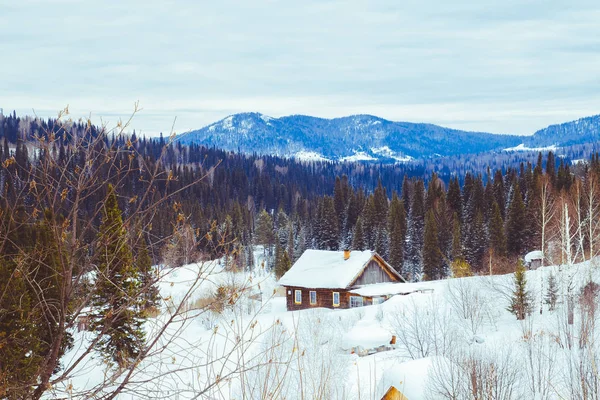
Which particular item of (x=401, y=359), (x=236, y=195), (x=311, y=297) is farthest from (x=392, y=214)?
(x=236, y=195)

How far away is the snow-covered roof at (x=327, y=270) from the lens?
38.6 metres

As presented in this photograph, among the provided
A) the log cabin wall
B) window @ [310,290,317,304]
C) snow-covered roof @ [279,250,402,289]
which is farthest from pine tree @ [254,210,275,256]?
window @ [310,290,317,304]

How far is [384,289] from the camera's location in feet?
123

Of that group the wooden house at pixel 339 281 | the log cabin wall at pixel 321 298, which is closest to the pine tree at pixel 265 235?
the wooden house at pixel 339 281

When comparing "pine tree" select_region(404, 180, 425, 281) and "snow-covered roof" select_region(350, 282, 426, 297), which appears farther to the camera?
"pine tree" select_region(404, 180, 425, 281)

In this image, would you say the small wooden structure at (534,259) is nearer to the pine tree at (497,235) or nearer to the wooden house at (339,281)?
the pine tree at (497,235)

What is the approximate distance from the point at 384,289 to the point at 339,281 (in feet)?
10.8

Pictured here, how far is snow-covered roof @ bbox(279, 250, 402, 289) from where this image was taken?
38594 mm

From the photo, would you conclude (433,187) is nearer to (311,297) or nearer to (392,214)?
(392,214)

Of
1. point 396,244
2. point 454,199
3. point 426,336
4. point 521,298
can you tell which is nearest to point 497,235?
point 396,244

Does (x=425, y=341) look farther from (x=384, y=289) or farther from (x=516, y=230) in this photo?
(x=516, y=230)

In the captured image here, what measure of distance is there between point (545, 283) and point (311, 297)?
16251 millimetres

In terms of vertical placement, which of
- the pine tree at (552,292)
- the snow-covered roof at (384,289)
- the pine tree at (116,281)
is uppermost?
the pine tree at (116,281)

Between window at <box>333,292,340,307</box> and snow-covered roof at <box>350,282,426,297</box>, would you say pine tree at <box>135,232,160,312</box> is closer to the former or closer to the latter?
snow-covered roof at <box>350,282,426,297</box>
